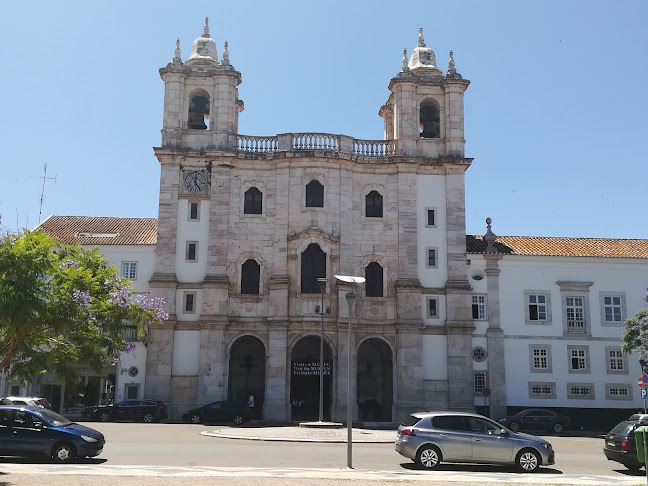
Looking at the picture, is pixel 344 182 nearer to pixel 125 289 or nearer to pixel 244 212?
pixel 244 212

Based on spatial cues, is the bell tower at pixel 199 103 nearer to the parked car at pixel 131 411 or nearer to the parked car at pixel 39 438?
the parked car at pixel 131 411

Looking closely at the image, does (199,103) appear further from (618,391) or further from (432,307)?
(618,391)

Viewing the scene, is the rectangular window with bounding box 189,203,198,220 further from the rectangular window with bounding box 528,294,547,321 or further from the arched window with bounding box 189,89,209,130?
the rectangular window with bounding box 528,294,547,321

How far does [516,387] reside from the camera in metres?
41.3

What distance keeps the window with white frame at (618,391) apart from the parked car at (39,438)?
31.4m

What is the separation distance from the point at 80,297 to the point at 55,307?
4.44 feet

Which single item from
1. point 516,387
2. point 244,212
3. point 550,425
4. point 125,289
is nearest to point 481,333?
point 516,387

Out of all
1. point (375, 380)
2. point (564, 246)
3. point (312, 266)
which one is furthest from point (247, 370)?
point (564, 246)

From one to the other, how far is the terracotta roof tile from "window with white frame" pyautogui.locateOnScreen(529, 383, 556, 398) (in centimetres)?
755

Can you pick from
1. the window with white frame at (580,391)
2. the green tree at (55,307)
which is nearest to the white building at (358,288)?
the window with white frame at (580,391)

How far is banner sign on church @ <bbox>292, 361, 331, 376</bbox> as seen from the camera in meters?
40.9

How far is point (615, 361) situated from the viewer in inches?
1649

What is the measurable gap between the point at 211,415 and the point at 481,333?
52.2 ft

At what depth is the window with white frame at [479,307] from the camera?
→ 42.2 meters
